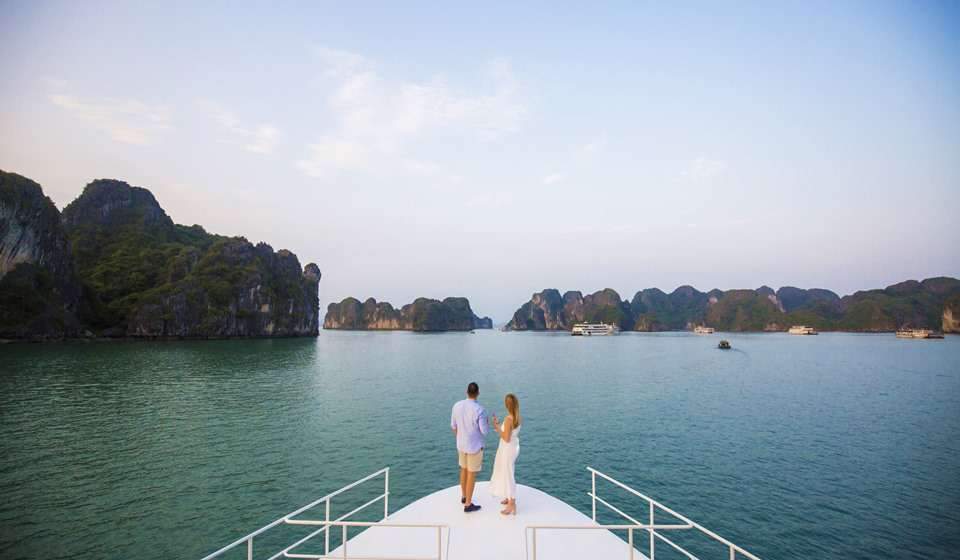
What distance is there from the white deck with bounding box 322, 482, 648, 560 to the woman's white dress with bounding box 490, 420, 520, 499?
49 cm

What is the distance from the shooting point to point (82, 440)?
24453mm

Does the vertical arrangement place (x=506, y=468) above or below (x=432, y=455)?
above

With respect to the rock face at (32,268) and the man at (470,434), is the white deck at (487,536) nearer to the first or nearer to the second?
the man at (470,434)

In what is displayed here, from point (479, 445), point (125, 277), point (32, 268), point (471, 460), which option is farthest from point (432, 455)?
point (125, 277)

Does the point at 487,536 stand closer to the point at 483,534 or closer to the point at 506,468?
the point at 483,534

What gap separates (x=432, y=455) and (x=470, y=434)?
15.7 metres

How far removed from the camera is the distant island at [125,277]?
105688 mm

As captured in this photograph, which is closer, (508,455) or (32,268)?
(508,455)

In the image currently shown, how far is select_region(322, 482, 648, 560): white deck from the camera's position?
7574 millimetres

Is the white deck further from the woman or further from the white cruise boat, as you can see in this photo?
the woman

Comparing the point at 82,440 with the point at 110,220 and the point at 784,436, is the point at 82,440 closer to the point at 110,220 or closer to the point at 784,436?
the point at 784,436

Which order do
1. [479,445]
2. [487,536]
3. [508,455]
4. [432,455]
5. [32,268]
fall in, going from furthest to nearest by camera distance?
1. [32,268]
2. [432,455]
3. [479,445]
4. [508,455]
5. [487,536]

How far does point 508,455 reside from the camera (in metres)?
8.90

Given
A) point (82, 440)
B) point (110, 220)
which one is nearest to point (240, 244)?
point (110, 220)
